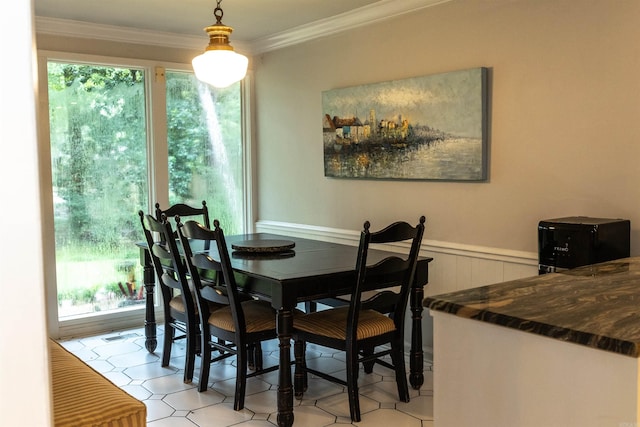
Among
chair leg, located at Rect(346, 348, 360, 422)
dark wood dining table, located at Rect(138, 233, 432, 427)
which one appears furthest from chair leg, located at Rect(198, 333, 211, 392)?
chair leg, located at Rect(346, 348, 360, 422)

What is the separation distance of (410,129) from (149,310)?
2.04 meters

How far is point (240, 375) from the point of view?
10.1ft

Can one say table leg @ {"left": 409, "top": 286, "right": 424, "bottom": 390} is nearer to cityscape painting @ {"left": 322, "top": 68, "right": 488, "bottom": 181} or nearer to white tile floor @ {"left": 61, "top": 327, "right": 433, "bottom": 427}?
white tile floor @ {"left": 61, "top": 327, "right": 433, "bottom": 427}

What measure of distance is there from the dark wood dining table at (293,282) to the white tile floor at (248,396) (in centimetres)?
20

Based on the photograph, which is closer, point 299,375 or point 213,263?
point 213,263

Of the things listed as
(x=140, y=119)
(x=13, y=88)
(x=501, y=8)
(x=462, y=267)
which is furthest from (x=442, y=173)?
(x=13, y=88)

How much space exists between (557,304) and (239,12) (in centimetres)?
327

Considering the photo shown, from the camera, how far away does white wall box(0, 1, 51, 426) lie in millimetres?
780

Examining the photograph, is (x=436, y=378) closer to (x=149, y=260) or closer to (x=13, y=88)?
(x=13, y=88)

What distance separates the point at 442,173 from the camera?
3641 mm

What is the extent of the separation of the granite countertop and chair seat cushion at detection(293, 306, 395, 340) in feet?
3.97

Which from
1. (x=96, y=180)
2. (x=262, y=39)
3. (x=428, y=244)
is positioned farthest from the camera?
(x=262, y=39)

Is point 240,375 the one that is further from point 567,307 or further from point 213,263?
point 567,307

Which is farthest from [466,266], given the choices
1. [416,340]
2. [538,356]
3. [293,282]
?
[538,356]
